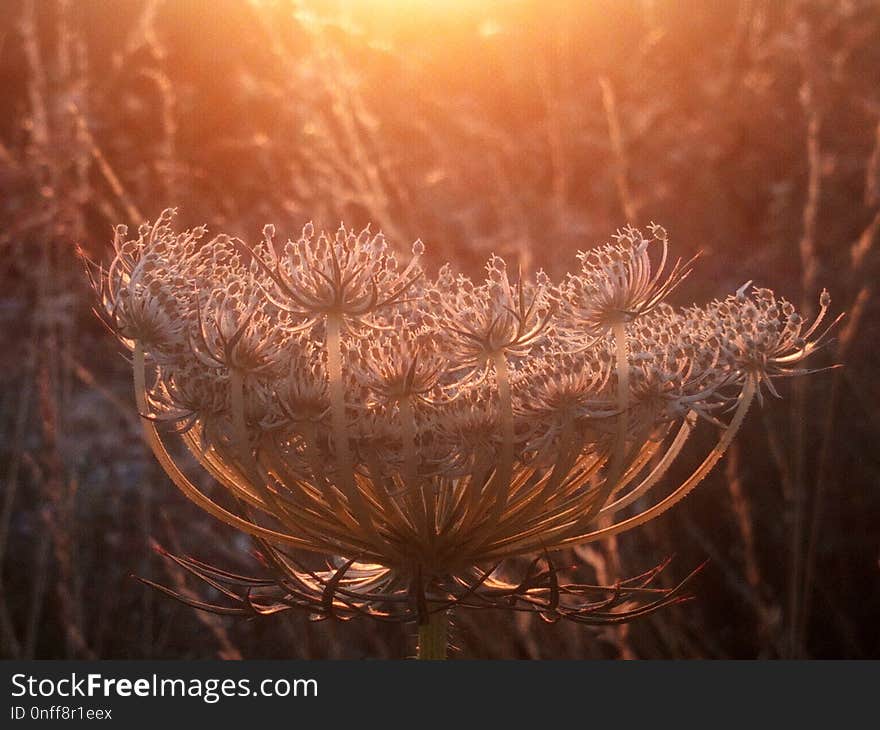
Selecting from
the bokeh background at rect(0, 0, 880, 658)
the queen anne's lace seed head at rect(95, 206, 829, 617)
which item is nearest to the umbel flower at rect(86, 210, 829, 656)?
the queen anne's lace seed head at rect(95, 206, 829, 617)

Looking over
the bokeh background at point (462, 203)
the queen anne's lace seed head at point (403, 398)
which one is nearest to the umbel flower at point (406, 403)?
the queen anne's lace seed head at point (403, 398)

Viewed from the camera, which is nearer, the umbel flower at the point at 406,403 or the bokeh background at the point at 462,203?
the umbel flower at the point at 406,403

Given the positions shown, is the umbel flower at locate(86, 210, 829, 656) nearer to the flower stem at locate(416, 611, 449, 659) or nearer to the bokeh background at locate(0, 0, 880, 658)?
the flower stem at locate(416, 611, 449, 659)

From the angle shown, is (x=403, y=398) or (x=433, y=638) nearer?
(x=403, y=398)

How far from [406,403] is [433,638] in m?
0.37

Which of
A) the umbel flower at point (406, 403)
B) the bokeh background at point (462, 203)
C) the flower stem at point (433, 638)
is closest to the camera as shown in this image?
the umbel flower at point (406, 403)

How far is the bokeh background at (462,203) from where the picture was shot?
10.3 ft

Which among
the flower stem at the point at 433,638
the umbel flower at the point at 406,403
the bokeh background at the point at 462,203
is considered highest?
the bokeh background at the point at 462,203

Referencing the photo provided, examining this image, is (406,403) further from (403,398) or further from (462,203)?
(462,203)

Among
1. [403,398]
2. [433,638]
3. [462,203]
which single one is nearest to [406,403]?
[403,398]

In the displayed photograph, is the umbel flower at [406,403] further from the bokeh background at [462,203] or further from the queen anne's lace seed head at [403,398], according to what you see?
the bokeh background at [462,203]

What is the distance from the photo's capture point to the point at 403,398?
4.52 ft

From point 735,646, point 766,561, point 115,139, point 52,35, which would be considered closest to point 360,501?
point 735,646

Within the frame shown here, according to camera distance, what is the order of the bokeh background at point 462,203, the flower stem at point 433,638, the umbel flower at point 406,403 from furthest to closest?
the bokeh background at point 462,203 < the flower stem at point 433,638 < the umbel flower at point 406,403
